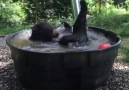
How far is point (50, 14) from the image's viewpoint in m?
10.3

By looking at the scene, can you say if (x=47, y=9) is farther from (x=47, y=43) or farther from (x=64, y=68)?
(x=64, y=68)

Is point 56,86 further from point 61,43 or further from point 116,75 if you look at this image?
point 116,75

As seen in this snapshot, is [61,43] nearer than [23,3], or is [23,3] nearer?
[61,43]

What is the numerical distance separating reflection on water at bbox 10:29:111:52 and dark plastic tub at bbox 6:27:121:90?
0.24m

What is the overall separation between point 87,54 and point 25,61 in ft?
2.42

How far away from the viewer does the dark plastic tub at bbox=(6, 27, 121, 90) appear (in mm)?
3299

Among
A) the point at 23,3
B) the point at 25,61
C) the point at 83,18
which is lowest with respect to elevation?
the point at 23,3

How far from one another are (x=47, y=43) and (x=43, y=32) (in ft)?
0.50

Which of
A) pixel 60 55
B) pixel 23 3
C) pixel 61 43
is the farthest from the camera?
pixel 23 3

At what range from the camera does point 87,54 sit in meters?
3.31

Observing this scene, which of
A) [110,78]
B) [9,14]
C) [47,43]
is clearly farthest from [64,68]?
[9,14]

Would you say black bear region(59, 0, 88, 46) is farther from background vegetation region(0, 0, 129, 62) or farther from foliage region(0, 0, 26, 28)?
foliage region(0, 0, 26, 28)

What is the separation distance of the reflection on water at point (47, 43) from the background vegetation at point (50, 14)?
234 cm

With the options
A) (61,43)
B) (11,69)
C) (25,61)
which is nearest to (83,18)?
(61,43)
